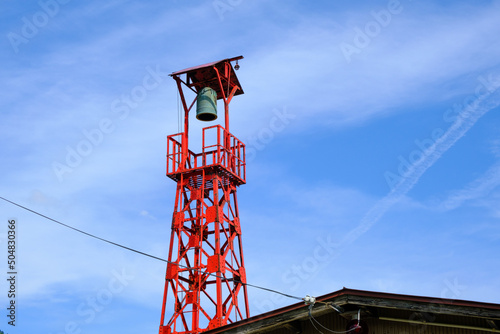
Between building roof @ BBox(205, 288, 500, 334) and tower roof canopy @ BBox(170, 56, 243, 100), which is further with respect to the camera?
tower roof canopy @ BBox(170, 56, 243, 100)

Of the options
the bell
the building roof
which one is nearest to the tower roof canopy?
the bell

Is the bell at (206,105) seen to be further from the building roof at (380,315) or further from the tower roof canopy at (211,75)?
the building roof at (380,315)

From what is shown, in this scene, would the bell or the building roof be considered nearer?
the building roof

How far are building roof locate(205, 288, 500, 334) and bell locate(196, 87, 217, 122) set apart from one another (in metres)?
17.9

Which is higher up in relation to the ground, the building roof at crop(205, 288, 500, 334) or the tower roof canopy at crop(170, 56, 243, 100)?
the tower roof canopy at crop(170, 56, 243, 100)

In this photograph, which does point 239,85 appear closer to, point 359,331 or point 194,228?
point 194,228

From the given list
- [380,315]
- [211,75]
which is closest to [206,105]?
[211,75]

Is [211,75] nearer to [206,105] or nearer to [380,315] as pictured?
[206,105]

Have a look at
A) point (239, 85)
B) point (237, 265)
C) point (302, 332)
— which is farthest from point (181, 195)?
point (302, 332)

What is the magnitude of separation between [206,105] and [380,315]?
19829 millimetres

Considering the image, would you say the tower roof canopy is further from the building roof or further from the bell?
the building roof

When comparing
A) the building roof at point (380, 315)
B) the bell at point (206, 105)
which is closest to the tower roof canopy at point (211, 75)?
the bell at point (206, 105)

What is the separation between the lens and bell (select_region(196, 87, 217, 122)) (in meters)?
36.5

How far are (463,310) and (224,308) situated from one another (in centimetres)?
1800
